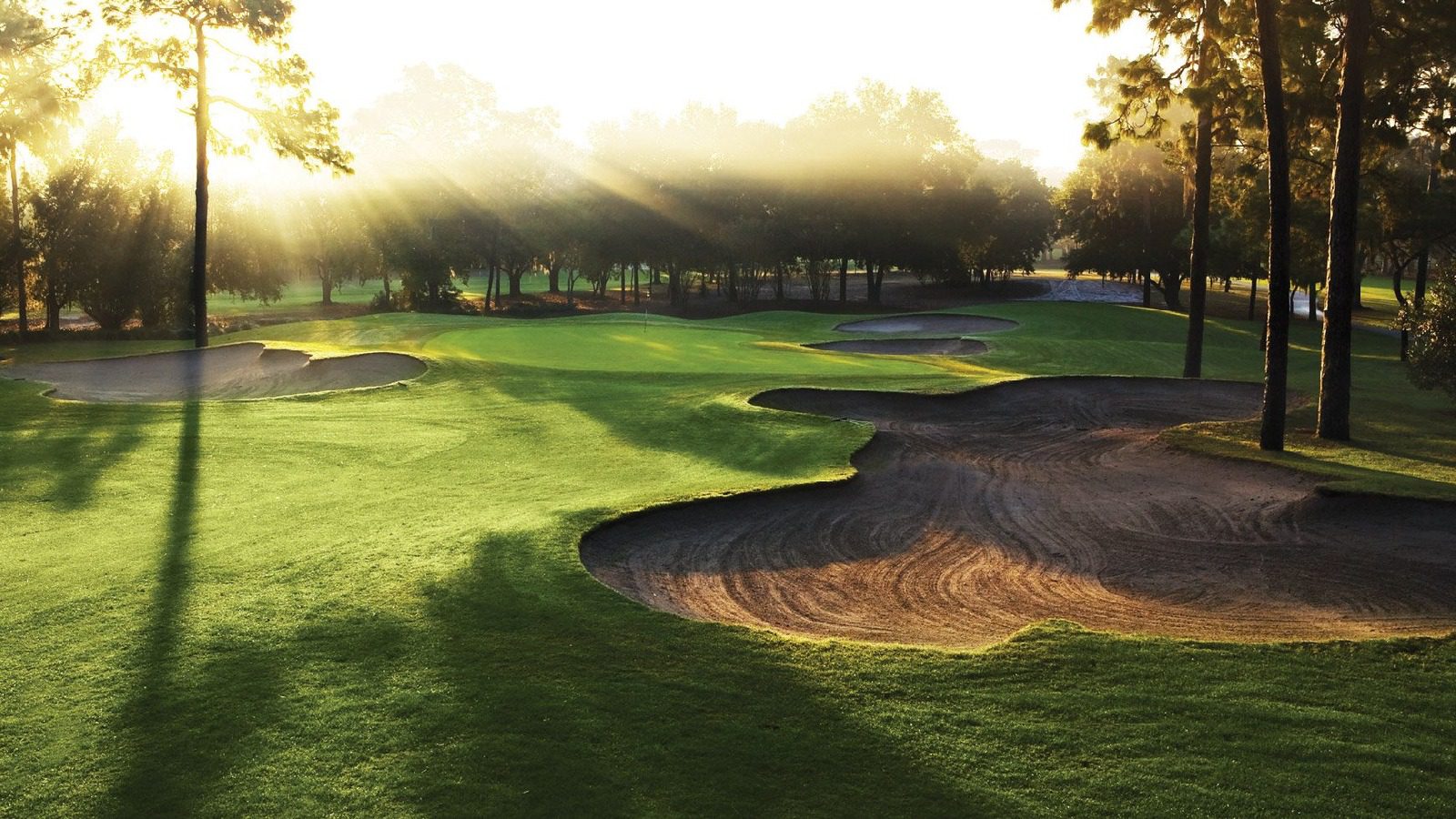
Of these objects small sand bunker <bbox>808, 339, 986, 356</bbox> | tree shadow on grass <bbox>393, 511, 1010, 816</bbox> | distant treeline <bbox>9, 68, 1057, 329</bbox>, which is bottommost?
tree shadow on grass <bbox>393, 511, 1010, 816</bbox>

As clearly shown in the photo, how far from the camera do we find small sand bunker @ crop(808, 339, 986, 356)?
138 feet

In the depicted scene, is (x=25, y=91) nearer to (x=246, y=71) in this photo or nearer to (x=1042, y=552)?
(x=246, y=71)

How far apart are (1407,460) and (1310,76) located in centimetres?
1148

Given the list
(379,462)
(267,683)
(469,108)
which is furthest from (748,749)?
(469,108)

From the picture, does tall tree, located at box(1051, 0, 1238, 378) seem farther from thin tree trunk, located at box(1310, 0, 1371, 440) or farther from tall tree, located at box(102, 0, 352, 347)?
tall tree, located at box(102, 0, 352, 347)

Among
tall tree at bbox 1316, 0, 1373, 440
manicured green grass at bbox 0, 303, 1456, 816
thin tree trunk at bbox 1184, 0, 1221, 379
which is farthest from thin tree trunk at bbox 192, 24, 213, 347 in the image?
tall tree at bbox 1316, 0, 1373, 440

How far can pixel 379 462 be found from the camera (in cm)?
1588

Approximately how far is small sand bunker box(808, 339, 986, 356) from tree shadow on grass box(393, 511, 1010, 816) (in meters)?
34.2

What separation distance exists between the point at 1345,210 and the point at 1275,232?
147cm

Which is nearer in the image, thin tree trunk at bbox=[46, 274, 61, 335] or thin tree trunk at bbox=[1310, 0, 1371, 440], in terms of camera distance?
thin tree trunk at bbox=[1310, 0, 1371, 440]

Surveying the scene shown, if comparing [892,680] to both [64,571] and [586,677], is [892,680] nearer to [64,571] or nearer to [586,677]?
[586,677]

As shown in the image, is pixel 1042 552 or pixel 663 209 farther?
pixel 663 209

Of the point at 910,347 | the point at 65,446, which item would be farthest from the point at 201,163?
the point at 910,347

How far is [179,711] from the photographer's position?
6879 mm
